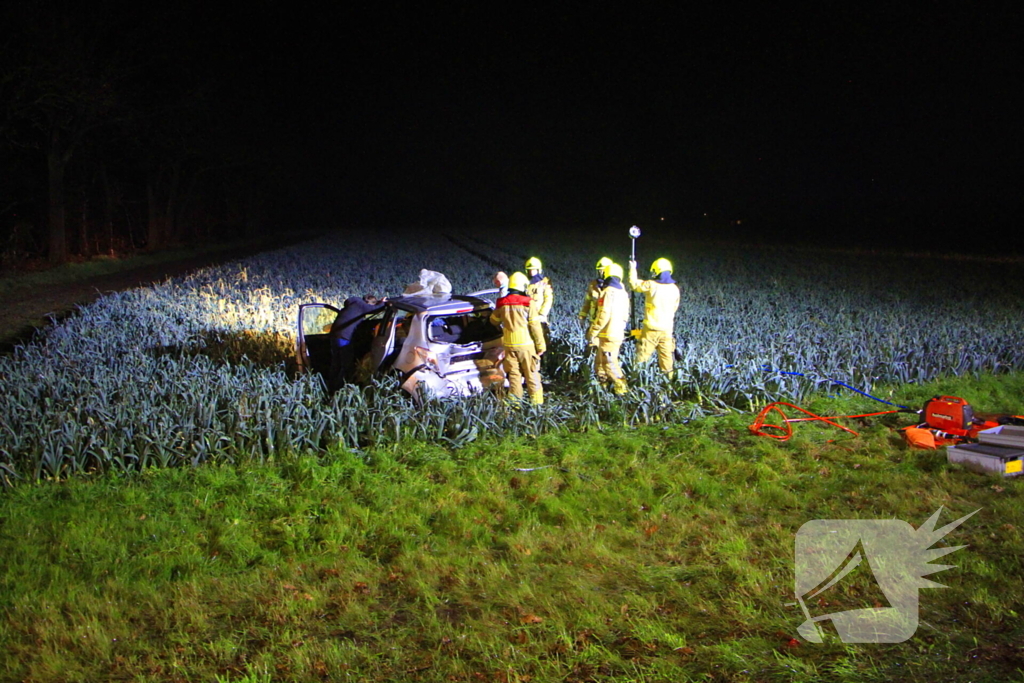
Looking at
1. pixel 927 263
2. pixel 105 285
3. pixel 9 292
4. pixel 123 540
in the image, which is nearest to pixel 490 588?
pixel 123 540

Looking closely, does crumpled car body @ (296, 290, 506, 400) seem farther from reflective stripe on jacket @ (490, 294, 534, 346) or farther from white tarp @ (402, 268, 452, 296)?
white tarp @ (402, 268, 452, 296)

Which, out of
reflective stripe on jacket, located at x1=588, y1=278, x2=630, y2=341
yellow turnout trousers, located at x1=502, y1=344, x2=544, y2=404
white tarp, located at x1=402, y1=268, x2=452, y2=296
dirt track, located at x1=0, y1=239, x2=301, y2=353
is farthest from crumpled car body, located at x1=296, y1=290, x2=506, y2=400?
dirt track, located at x1=0, y1=239, x2=301, y2=353

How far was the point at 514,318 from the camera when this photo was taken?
790 centimetres

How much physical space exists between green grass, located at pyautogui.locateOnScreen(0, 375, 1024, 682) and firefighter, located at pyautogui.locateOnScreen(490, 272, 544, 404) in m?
1.12

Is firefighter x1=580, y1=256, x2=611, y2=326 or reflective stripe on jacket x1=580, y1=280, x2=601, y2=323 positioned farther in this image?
reflective stripe on jacket x1=580, y1=280, x2=601, y2=323

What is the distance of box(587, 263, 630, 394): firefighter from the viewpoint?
867 cm

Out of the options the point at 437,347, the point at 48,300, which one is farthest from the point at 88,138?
the point at 437,347

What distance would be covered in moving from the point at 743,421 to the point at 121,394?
6.29 metres

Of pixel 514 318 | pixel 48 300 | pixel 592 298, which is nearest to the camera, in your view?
pixel 514 318

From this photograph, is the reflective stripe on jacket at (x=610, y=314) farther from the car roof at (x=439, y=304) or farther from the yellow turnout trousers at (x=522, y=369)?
the car roof at (x=439, y=304)

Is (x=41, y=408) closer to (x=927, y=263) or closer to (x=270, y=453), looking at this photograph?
(x=270, y=453)

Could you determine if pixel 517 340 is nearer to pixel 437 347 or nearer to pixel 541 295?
pixel 437 347

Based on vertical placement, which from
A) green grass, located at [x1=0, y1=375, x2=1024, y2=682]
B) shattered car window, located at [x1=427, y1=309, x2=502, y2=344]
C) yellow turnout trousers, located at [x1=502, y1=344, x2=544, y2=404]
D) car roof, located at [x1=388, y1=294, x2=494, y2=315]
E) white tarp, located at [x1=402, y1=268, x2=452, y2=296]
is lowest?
green grass, located at [x1=0, y1=375, x2=1024, y2=682]

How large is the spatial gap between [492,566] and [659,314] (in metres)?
4.86
